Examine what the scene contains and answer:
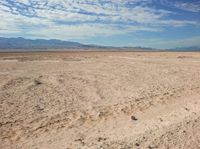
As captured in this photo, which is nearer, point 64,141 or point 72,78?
point 64,141

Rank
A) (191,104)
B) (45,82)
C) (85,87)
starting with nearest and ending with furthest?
(191,104), (85,87), (45,82)

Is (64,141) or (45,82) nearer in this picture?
(64,141)

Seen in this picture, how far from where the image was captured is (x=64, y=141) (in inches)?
286

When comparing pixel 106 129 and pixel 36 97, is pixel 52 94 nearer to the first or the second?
pixel 36 97

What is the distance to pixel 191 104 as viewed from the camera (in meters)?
11.1

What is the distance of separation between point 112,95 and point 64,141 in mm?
5512

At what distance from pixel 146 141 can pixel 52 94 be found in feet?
20.3

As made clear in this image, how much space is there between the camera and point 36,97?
12.0 m

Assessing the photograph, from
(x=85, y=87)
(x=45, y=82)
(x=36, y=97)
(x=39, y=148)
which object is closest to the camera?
(x=39, y=148)

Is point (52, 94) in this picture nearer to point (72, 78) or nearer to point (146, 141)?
point (72, 78)

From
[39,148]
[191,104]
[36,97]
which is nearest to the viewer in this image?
[39,148]

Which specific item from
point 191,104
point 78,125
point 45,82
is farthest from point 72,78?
point 78,125

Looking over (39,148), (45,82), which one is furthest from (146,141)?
(45,82)

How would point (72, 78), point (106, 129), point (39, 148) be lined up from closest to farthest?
1. point (39, 148)
2. point (106, 129)
3. point (72, 78)
